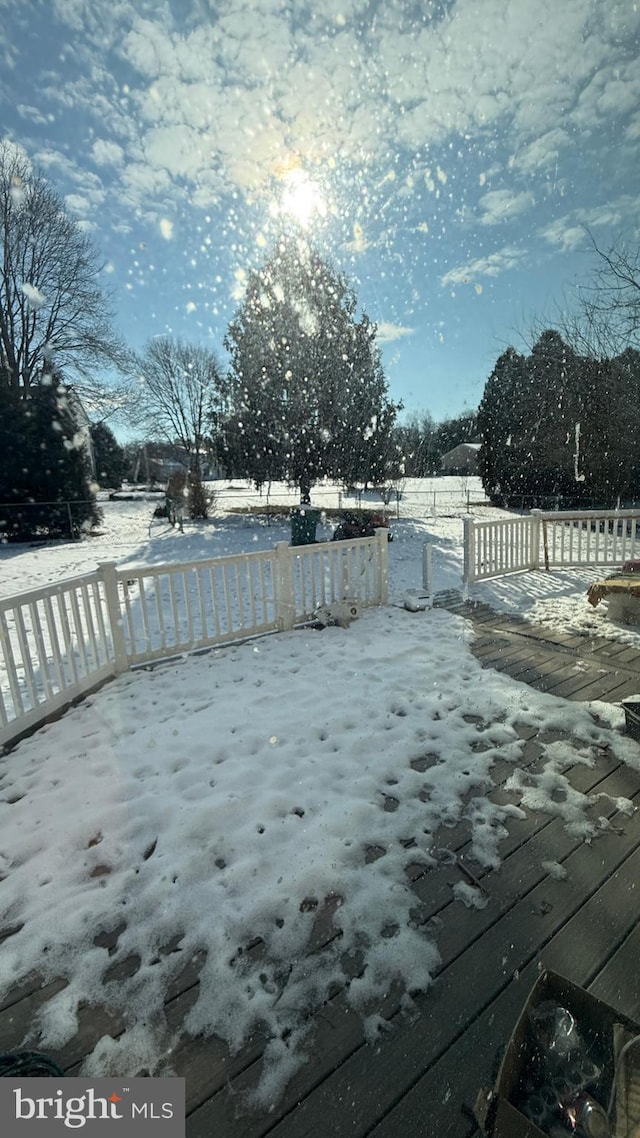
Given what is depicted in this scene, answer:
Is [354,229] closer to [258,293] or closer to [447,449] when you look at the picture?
[258,293]

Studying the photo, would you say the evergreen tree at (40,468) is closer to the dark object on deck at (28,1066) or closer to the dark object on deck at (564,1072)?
the dark object on deck at (28,1066)

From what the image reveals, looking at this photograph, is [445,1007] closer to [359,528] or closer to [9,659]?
[9,659]

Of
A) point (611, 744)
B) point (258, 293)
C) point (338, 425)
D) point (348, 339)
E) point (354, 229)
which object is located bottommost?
point (611, 744)

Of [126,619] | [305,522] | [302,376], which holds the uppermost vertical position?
[302,376]

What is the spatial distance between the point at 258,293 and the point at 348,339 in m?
3.43

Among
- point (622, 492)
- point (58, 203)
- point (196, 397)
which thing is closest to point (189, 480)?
point (196, 397)

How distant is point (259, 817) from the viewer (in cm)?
218

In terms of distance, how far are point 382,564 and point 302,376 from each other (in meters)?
11.3

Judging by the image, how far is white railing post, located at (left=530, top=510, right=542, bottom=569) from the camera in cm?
733

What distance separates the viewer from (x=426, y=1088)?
120cm

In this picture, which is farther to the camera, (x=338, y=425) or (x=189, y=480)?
(x=189, y=480)

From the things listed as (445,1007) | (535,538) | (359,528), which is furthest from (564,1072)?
(359,528)

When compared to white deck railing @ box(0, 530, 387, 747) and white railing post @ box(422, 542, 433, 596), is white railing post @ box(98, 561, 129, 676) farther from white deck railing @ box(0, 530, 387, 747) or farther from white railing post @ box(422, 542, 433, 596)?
white railing post @ box(422, 542, 433, 596)

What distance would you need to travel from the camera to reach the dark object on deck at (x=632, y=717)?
2734mm
